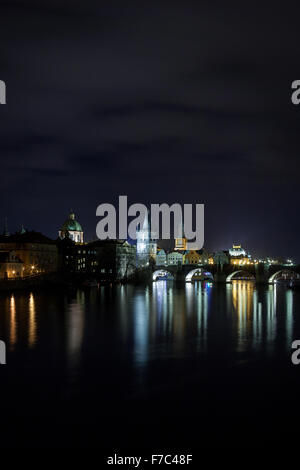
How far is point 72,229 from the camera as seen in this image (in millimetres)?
132875

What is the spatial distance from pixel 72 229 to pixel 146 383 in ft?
377

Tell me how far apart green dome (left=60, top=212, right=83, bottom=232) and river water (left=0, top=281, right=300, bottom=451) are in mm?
95206

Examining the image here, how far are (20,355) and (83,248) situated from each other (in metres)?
84.4

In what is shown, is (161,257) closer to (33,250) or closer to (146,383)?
(33,250)

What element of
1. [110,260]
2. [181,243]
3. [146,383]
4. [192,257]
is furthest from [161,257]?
[146,383]

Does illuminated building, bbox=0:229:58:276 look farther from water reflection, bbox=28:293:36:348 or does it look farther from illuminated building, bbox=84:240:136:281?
water reflection, bbox=28:293:36:348

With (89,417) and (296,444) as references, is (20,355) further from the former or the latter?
(296,444)

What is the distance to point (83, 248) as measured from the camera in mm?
108688

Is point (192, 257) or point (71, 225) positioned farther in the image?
point (192, 257)

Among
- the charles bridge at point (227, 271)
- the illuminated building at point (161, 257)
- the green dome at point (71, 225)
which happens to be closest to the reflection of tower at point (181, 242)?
the illuminated building at point (161, 257)

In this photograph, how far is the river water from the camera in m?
14.9

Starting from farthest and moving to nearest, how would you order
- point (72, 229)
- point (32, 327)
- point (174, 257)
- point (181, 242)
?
point (181, 242), point (174, 257), point (72, 229), point (32, 327)
